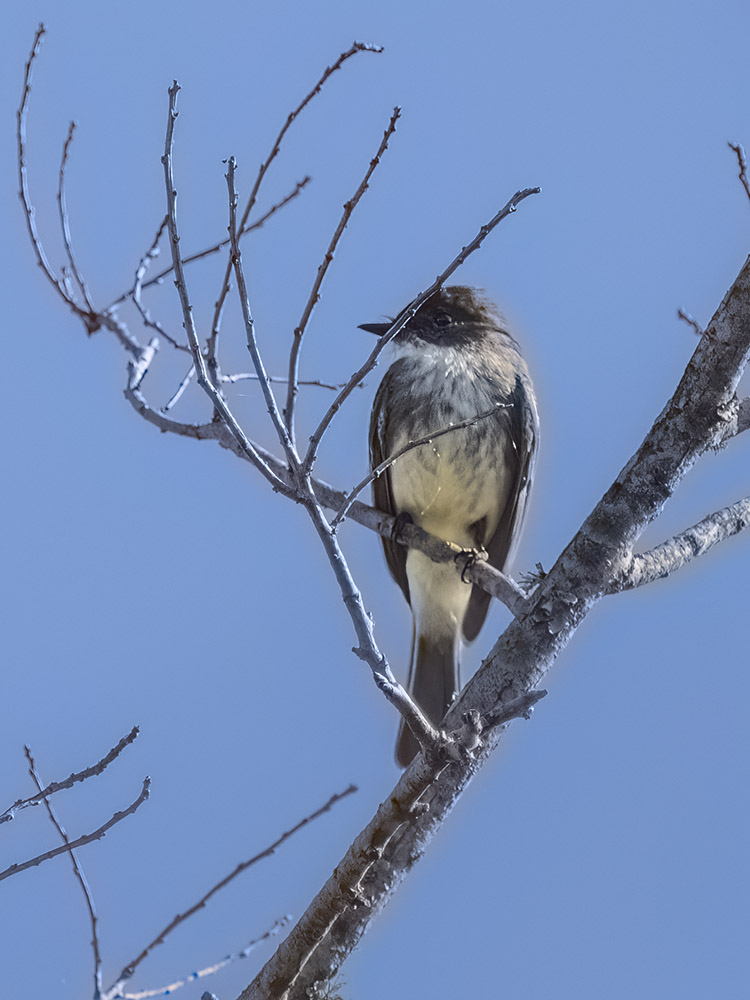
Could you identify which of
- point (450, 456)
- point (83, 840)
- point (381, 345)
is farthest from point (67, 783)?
point (450, 456)

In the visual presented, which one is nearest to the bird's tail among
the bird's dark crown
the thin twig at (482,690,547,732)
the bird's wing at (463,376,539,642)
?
the bird's wing at (463,376,539,642)

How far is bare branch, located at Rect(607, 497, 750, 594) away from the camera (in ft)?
11.4

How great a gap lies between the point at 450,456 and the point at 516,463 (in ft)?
1.53

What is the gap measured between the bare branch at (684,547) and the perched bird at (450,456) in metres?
1.66

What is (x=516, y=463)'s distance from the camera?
573 centimetres

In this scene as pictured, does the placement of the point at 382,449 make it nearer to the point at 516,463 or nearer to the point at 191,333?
the point at 516,463

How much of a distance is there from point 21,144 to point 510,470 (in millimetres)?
3019

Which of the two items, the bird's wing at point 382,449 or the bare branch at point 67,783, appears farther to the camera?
the bird's wing at point 382,449

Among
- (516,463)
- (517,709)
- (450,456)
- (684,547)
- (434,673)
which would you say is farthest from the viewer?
(434,673)

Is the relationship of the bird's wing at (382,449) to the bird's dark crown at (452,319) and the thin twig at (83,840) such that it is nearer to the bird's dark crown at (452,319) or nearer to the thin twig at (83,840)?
the bird's dark crown at (452,319)

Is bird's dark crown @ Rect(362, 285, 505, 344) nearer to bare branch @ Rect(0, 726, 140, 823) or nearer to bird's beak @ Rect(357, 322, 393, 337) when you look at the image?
bird's beak @ Rect(357, 322, 393, 337)

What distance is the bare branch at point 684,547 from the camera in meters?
3.49

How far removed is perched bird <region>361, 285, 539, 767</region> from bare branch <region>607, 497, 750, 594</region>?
1656 mm

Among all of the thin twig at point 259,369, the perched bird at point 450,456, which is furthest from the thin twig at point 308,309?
the perched bird at point 450,456
